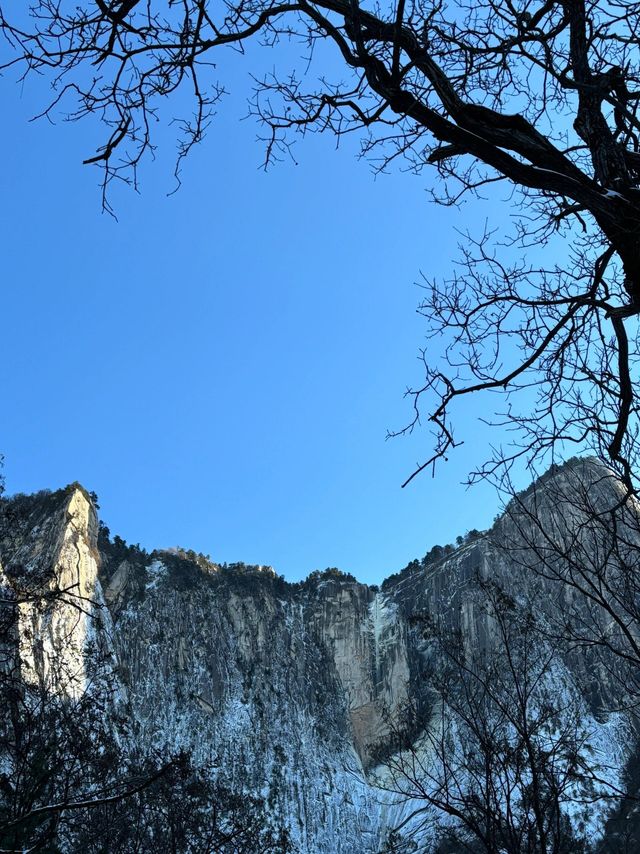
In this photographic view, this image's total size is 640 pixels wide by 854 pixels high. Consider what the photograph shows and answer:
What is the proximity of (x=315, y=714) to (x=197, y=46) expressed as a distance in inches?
3073

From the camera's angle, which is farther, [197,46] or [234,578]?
[234,578]

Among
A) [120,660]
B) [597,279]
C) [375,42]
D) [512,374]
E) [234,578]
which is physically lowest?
[512,374]

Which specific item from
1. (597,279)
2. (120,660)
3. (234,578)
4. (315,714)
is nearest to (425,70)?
(597,279)

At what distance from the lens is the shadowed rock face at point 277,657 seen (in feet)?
201

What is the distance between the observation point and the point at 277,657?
78062 mm

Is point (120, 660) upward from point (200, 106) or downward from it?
upward

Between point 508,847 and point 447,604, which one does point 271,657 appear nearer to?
point 447,604

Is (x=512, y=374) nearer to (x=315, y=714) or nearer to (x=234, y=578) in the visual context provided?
(x=315, y=714)

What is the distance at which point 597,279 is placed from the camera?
329cm

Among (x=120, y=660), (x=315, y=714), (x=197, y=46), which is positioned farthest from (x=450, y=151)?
(x=315, y=714)

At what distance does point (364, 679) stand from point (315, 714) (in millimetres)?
10148

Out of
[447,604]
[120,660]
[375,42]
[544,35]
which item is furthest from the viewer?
[447,604]

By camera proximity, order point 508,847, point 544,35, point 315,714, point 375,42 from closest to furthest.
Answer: point 375,42 → point 544,35 → point 508,847 → point 315,714

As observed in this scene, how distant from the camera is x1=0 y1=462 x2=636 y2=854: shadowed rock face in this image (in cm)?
6112
